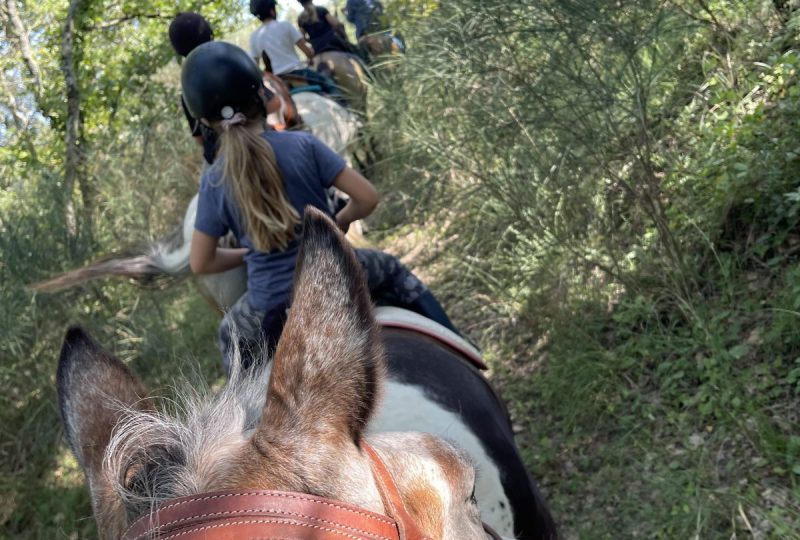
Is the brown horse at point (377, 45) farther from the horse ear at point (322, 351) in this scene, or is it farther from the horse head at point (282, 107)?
the horse ear at point (322, 351)

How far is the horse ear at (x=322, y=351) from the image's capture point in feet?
4.48

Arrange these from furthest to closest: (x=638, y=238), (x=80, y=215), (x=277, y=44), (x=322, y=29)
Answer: (x=322, y=29) → (x=277, y=44) → (x=80, y=215) → (x=638, y=238)

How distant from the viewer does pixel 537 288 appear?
463cm

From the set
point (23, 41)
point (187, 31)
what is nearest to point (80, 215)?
point (187, 31)

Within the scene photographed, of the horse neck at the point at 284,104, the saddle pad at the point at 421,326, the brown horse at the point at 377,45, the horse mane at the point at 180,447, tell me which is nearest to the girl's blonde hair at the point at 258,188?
the saddle pad at the point at 421,326

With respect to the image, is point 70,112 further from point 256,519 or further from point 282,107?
point 256,519

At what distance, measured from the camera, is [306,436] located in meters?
1.35

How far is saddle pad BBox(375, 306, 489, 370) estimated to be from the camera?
2730 mm

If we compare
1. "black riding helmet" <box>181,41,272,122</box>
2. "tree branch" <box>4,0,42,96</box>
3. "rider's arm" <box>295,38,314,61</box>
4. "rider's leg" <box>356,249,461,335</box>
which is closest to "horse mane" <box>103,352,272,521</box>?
"rider's leg" <box>356,249,461,335</box>

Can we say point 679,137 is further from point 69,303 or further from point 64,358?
point 69,303

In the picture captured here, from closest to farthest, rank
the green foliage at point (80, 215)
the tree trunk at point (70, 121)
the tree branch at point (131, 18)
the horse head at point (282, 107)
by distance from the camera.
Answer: the green foliage at point (80, 215) → the horse head at point (282, 107) → the tree trunk at point (70, 121) → the tree branch at point (131, 18)

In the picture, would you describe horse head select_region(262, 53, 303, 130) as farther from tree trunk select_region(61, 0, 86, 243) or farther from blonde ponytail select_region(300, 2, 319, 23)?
blonde ponytail select_region(300, 2, 319, 23)

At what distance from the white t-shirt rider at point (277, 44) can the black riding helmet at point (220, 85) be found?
4538mm

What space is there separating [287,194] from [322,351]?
162 centimetres
